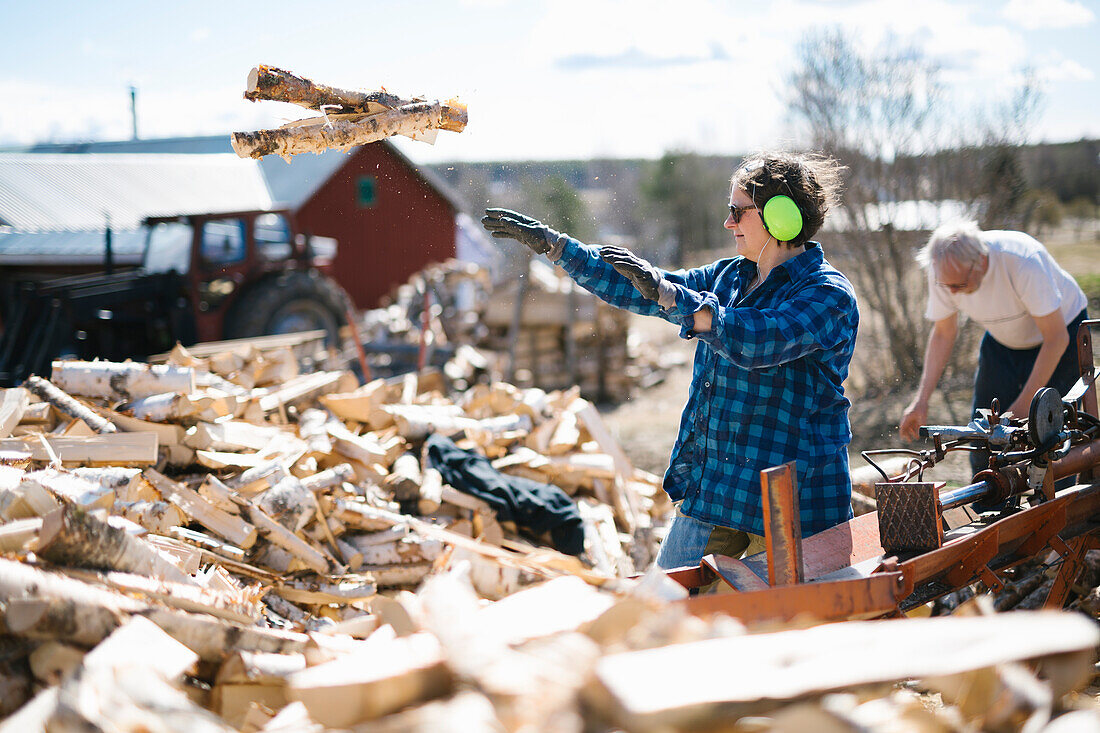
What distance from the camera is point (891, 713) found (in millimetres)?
1382

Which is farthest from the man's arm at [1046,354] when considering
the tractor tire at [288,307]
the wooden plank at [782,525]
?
the tractor tire at [288,307]

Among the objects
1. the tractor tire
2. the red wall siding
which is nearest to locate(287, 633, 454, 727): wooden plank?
the tractor tire

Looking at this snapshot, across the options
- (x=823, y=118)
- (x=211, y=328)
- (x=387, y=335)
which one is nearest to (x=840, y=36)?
(x=823, y=118)

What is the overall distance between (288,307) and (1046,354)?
7911 mm

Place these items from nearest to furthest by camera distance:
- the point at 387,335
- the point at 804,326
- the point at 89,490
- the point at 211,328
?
the point at 804,326, the point at 89,490, the point at 211,328, the point at 387,335

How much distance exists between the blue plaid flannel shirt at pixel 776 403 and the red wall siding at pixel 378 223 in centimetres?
1712

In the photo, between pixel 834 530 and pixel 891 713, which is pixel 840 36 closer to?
pixel 834 530

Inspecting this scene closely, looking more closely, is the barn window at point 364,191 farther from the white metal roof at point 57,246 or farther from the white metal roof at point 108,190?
the white metal roof at point 57,246

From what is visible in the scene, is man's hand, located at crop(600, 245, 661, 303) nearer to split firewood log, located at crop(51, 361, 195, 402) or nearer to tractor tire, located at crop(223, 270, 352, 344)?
split firewood log, located at crop(51, 361, 195, 402)

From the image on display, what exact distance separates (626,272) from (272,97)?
1.52 meters

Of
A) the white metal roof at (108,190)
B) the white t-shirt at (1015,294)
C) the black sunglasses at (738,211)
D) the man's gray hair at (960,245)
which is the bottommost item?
the white t-shirt at (1015,294)

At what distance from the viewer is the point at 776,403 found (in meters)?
2.50

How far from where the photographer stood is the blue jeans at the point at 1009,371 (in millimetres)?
3936

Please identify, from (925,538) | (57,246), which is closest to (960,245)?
(925,538)
